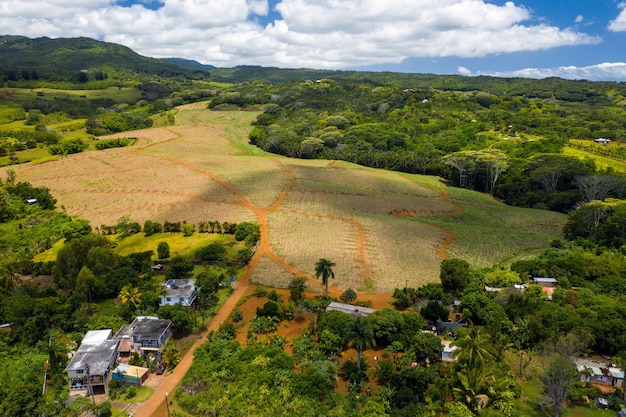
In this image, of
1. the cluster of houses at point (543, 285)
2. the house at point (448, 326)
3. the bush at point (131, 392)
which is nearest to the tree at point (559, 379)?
the house at point (448, 326)

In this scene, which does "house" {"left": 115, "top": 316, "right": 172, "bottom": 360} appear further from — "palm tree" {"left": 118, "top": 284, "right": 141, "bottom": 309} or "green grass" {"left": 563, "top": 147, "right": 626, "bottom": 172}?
"green grass" {"left": 563, "top": 147, "right": 626, "bottom": 172}

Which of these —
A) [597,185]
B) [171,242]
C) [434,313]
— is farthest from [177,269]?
[597,185]

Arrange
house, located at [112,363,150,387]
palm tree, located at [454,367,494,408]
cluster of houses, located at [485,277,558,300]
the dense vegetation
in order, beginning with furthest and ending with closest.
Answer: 1. cluster of houses, located at [485,277,558,300]
2. house, located at [112,363,150,387]
3. the dense vegetation
4. palm tree, located at [454,367,494,408]

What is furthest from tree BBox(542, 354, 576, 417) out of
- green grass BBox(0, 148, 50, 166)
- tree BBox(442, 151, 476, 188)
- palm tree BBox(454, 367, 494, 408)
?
green grass BBox(0, 148, 50, 166)

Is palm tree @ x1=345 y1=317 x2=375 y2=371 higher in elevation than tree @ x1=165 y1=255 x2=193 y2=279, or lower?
higher

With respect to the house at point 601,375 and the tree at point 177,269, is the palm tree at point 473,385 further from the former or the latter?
the tree at point 177,269

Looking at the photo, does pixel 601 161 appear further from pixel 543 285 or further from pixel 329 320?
pixel 329 320
